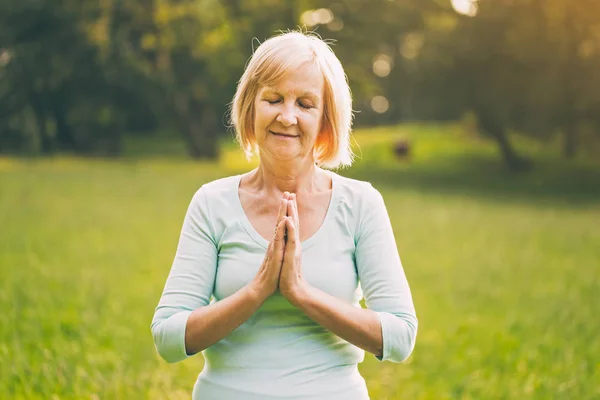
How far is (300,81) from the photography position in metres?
2.40

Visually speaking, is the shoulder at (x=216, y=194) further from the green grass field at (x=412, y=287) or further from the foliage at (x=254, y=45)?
the foliage at (x=254, y=45)

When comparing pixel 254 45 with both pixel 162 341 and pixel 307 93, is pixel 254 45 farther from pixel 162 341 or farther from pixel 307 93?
pixel 162 341

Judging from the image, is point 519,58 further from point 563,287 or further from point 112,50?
point 563,287

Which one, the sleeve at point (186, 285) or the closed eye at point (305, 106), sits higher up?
the closed eye at point (305, 106)

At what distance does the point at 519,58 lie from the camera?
29.8 m

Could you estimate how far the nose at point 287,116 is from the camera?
2.41m

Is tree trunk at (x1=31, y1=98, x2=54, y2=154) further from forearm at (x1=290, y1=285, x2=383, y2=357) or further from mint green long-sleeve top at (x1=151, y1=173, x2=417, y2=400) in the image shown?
forearm at (x1=290, y1=285, x2=383, y2=357)

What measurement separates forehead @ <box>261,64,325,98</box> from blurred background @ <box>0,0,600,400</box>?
4.36 feet

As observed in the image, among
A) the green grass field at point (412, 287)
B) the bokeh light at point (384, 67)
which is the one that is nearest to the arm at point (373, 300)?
the green grass field at point (412, 287)

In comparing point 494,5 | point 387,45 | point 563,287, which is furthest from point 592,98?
point 563,287

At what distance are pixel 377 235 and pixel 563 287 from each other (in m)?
6.95

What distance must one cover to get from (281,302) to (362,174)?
2918cm

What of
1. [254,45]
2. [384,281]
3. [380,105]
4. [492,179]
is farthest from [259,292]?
[380,105]

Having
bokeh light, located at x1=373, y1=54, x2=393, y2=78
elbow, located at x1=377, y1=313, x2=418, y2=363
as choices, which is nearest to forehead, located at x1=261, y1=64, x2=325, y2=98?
elbow, located at x1=377, y1=313, x2=418, y2=363
